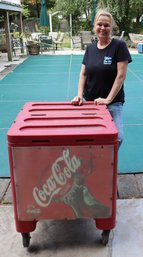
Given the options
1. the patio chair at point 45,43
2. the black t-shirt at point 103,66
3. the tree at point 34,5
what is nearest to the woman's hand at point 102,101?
the black t-shirt at point 103,66

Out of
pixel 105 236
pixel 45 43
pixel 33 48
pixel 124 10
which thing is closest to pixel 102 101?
pixel 105 236

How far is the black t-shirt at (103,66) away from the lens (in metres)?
2.62

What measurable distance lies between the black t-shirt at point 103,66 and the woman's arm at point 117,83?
0.05 meters

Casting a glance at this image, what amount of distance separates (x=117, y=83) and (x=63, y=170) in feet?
3.30

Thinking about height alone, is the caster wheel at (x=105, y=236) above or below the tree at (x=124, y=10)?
below

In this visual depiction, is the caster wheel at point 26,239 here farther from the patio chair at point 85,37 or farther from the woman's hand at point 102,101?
the patio chair at point 85,37

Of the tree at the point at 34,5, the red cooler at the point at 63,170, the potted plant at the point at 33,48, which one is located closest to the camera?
the red cooler at the point at 63,170

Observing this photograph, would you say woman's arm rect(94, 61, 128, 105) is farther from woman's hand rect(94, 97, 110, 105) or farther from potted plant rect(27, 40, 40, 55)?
potted plant rect(27, 40, 40, 55)

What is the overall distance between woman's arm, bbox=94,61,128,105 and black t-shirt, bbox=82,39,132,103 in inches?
1.8

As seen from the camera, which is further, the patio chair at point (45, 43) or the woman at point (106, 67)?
the patio chair at point (45, 43)

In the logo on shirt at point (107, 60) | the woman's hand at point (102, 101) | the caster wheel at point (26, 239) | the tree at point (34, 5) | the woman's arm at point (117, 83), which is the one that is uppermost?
the tree at point (34, 5)

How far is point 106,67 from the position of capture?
2.65 metres

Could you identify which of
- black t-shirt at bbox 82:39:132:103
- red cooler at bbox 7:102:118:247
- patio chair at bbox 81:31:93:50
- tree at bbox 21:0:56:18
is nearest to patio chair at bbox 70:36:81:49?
patio chair at bbox 81:31:93:50

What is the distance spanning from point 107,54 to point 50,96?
4439mm
